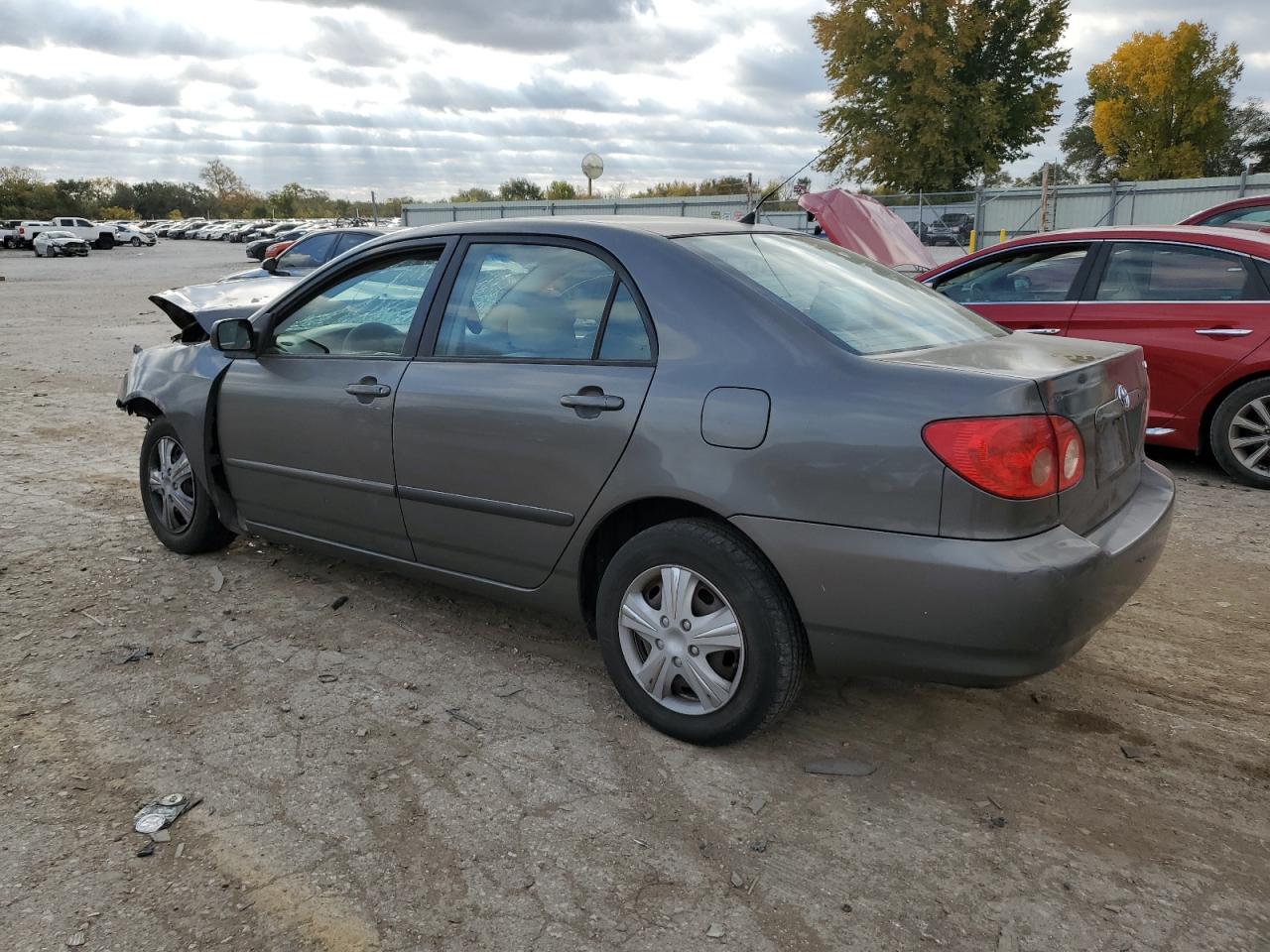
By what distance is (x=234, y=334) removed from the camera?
431cm

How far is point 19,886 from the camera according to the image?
2.52 metres

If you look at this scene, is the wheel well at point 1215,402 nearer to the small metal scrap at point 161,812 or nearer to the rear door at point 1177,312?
the rear door at point 1177,312

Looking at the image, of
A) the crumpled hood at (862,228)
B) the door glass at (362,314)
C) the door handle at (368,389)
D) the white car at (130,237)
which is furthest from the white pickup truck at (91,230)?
the door handle at (368,389)

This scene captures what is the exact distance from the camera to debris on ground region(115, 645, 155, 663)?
12.6 feet

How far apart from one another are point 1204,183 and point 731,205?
37.6 feet

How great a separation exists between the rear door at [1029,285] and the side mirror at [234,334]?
189 inches

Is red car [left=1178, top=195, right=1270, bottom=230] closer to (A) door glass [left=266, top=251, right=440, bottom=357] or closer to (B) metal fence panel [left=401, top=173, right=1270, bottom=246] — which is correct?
(A) door glass [left=266, top=251, right=440, bottom=357]

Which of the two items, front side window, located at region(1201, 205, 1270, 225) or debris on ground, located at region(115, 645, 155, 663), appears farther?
front side window, located at region(1201, 205, 1270, 225)

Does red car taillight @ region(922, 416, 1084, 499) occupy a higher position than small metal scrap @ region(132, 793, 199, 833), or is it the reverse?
red car taillight @ region(922, 416, 1084, 499)

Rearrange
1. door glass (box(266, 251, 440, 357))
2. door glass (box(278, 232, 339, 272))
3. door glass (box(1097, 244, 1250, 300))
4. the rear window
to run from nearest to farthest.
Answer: the rear window < door glass (box(266, 251, 440, 357)) < door glass (box(1097, 244, 1250, 300)) < door glass (box(278, 232, 339, 272))

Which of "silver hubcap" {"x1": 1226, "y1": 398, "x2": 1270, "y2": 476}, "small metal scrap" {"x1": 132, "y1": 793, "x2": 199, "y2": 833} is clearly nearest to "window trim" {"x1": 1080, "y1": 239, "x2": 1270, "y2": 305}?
"silver hubcap" {"x1": 1226, "y1": 398, "x2": 1270, "y2": 476}

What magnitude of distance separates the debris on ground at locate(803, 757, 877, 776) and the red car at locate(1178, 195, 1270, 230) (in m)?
8.84

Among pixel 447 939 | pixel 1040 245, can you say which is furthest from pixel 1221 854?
pixel 1040 245

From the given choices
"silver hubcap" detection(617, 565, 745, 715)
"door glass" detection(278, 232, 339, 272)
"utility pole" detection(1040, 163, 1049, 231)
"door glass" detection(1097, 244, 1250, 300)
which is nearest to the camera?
"silver hubcap" detection(617, 565, 745, 715)
